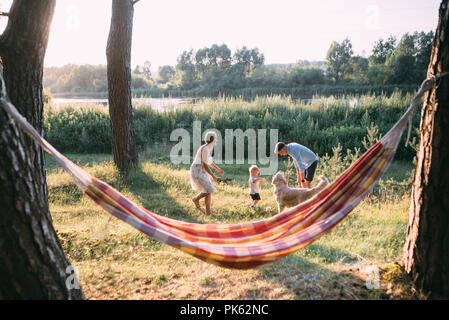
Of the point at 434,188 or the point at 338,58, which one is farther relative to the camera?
the point at 338,58

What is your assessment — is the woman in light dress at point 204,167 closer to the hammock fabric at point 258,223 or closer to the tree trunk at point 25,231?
the hammock fabric at point 258,223

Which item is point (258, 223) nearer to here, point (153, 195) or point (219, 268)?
point (219, 268)

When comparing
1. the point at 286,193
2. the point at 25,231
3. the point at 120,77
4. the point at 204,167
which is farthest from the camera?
the point at 120,77

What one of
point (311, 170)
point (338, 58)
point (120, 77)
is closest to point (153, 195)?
point (120, 77)

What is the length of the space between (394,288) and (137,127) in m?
11.0

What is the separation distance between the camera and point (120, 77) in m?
7.05

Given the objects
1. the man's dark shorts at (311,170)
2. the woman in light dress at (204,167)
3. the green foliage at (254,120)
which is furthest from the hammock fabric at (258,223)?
the green foliage at (254,120)

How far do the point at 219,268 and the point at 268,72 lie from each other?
44725mm

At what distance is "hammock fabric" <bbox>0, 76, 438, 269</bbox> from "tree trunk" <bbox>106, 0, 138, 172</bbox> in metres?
4.75

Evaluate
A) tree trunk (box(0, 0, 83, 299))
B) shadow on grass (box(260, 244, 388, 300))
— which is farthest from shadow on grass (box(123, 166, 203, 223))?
tree trunk (box(0, 0, 83, 299))

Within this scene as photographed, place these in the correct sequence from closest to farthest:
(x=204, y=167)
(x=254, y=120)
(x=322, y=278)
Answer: (x=322, y=278), (x=204, y=167), (x=254, y=120)

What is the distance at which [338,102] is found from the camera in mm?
13203

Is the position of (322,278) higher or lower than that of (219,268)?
higher
